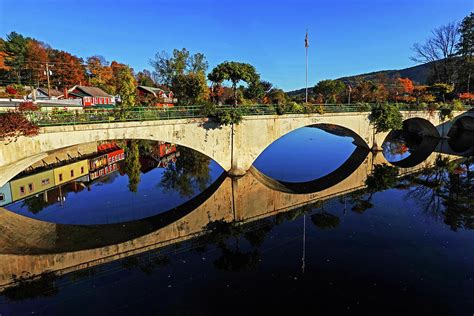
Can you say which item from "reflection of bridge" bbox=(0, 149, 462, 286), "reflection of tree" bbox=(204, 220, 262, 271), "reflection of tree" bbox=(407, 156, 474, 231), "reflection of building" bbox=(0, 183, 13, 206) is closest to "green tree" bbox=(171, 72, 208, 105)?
"reflection of bridge" bbox=(0, 149, 462, 286)

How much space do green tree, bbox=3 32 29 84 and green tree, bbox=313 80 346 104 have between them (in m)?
76.5

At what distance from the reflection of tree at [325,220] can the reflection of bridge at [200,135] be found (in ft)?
30.2

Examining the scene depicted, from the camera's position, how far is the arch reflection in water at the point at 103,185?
60.5 feet

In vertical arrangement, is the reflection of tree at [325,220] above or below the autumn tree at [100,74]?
below

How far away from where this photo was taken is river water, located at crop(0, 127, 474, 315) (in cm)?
1002

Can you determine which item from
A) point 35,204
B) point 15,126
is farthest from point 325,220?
point 35,204

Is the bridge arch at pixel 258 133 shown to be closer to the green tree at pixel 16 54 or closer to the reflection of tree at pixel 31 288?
the reflection of tree at pixel 31 288

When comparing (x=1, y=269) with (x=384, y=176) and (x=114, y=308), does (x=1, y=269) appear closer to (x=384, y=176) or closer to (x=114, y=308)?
(x=114, y=308)

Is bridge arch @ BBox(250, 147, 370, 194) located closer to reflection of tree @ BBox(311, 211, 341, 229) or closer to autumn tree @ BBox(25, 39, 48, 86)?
reflection of tree @ BBox(311, 211, 341, 229)

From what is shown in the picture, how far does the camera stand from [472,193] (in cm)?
2173

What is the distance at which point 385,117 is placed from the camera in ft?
113

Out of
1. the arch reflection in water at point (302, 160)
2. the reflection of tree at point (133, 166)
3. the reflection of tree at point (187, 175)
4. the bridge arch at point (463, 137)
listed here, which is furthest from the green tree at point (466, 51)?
the reflection of tree at point (133, 166)

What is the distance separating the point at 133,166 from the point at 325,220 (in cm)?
2233

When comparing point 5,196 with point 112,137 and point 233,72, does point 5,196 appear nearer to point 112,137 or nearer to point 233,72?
point 112,137
